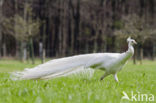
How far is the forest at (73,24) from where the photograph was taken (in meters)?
30.5

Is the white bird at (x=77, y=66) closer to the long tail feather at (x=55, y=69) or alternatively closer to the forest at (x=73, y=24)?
the long tail feather at (x=55, y=69)

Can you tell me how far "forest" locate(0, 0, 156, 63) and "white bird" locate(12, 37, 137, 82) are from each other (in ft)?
65.6

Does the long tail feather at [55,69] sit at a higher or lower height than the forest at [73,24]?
higher

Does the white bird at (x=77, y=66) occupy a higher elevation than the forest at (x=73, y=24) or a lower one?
higher

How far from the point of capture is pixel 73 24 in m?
46.0

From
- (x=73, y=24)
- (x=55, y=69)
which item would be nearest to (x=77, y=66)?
(x=55, y=69)

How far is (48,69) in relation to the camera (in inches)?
256

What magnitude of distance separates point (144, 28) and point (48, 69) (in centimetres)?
2243

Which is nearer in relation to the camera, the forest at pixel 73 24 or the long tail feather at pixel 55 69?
the long tail feather at pixel 55 69

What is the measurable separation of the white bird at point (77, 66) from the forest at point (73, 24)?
19984mm

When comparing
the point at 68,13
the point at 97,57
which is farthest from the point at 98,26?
the point at 97,57

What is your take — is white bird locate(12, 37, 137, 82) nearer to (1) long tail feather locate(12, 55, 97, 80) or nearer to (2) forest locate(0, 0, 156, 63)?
(1) long tail feather locate(12, 55, 97, 80)

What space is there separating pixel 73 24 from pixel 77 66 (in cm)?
3981

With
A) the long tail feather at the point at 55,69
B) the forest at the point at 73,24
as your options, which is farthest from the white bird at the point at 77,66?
the forest at the point at 73,24
